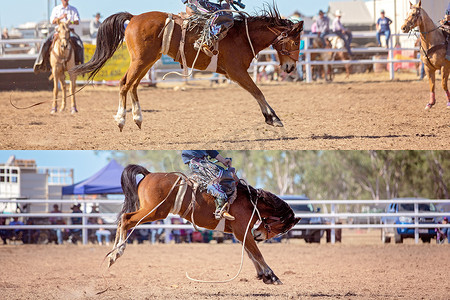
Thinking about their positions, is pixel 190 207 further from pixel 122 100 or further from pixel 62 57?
pixel 62 57

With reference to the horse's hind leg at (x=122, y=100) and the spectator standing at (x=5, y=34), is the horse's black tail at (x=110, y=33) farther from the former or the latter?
the spectator standing at (x=5, y=34)

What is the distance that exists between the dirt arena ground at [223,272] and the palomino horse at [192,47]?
180cm

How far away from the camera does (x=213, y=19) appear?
6207 mm

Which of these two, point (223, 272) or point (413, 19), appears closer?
point (223, 272)

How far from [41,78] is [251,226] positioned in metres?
6.65

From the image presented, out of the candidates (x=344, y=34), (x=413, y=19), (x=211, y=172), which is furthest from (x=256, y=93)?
(x=344, y=34)

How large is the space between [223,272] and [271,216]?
1.66 meters

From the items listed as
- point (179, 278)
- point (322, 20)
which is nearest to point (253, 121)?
point (179, 278)

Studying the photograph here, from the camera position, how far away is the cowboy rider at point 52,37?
9.70m

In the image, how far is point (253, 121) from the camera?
28.8 ft

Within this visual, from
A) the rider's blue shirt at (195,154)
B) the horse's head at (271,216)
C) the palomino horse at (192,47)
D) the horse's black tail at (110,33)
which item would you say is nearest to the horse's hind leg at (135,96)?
the palomino horse at (192,47)

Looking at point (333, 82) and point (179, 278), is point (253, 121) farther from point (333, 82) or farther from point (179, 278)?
point (333, 82)

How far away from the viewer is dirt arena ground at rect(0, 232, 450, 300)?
5504mm

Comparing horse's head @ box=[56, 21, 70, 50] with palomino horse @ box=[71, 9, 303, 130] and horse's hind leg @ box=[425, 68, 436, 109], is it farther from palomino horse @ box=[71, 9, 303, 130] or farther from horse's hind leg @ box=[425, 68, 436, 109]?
horse's hind leg @ box=[425, 68, 436, 109]
